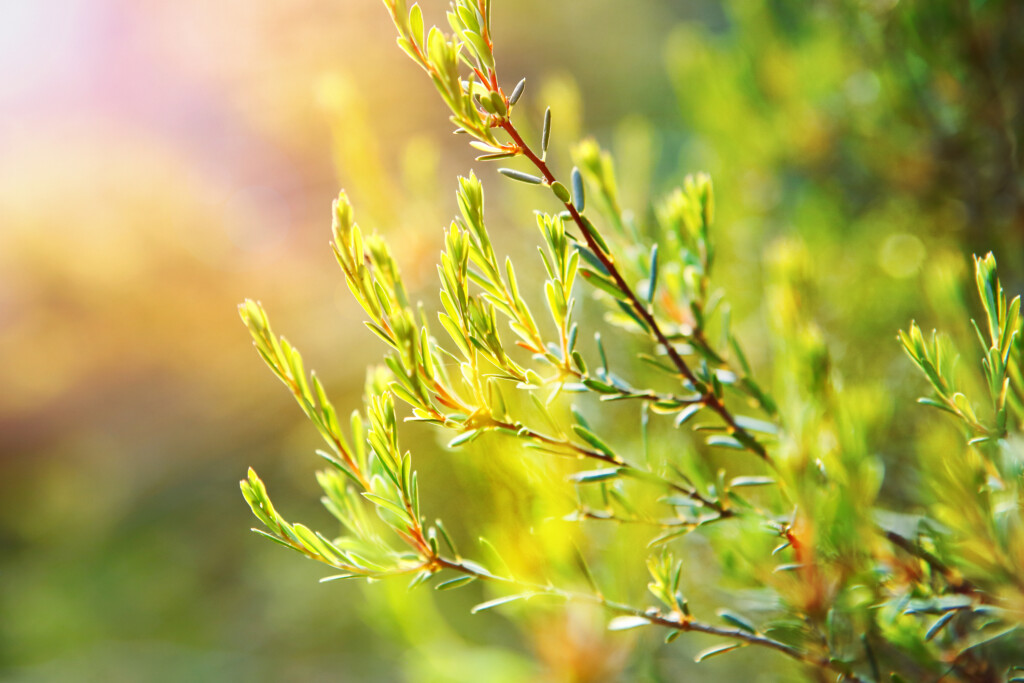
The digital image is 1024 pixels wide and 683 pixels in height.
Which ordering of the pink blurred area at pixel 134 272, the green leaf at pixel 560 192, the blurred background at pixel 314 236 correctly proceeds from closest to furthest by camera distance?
the green leaf at pixel 560 192 → the blurred background at pixel 314 236 → the pink blurred area at pixel 134 272

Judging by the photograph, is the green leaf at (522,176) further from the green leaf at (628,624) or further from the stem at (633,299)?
the green leaf at (628,624)

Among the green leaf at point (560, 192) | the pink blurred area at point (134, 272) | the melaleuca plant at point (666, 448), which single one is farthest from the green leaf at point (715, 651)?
the pink blurred area at point (134, 272)

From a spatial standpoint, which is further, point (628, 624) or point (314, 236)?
point (314, 236)

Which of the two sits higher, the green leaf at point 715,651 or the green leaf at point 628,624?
the green leaf at point 628,624

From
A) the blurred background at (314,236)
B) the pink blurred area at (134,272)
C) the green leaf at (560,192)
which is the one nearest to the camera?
the green leaf at (560,192)

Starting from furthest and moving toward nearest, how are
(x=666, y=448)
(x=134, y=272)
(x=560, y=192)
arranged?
(x=134, y=272) → (x=666, y=448) → (x=560, y=192)

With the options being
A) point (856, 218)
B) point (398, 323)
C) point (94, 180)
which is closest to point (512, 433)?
point (398, 323)

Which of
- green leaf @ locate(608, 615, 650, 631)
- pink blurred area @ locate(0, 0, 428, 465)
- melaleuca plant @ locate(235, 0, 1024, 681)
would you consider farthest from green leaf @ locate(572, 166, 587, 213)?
pink blurred area @ locate(0, 0, 428, 465)

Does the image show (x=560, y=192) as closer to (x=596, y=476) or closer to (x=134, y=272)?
(x=596, y=476)

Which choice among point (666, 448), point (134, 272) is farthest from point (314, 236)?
point (666, 448)

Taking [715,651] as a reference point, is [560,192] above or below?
above
